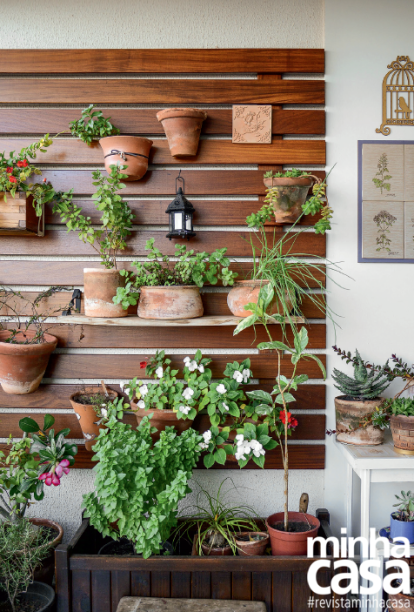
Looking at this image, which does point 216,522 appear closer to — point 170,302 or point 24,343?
point 170,302

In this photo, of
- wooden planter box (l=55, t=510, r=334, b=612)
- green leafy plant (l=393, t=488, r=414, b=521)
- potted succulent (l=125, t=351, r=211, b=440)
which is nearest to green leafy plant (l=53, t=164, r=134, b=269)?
potted succulent (l=125, t=351, r=211, b=440)

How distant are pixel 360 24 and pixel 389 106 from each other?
441 mm

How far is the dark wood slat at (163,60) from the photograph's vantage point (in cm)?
229

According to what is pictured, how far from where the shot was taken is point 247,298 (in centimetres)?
207

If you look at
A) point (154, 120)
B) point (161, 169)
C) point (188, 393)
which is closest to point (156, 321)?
point (188, 393)

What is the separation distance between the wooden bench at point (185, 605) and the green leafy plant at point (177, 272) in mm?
1217

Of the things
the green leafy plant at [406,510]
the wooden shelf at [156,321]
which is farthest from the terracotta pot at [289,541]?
the wooden shelf at [156,321]

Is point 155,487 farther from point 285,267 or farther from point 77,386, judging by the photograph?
point 285,267

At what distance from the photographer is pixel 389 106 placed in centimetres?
231

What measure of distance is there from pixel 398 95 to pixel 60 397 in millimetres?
2345

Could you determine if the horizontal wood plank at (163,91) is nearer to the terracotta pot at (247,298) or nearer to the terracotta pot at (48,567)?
the terracotta pot at (247,298)

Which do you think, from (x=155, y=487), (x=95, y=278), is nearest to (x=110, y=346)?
(x=95, y=278)

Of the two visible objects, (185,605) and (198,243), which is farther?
(198,243)

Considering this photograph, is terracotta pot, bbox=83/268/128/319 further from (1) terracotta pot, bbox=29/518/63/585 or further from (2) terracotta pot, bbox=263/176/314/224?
(1) terracotta pot, bbox=29/518/63/585
